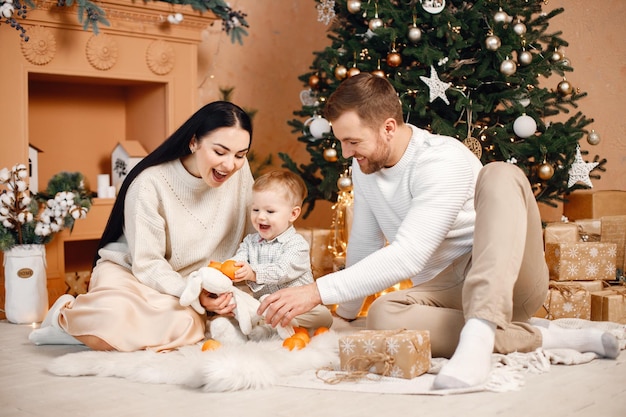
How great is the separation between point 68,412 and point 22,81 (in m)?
2.06

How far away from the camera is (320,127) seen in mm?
3471

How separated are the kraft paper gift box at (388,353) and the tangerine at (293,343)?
0.26 meters

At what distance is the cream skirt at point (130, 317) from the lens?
7.63 feet

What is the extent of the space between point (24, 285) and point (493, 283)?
2.10m

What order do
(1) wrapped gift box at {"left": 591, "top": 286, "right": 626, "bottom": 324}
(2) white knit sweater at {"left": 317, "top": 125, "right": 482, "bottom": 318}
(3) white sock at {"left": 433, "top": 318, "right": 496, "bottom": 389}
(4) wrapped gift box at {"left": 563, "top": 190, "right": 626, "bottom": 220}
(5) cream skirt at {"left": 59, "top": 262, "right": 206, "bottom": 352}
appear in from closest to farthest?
1. (3) white sock at {"left": 433, "top": 318, "right": 496, "bottom": 389}
2. (2) white knit sweater at {"left": 317, "top": 125, "right": 482, "bottom": 318}
3. (5) cream skirt at {"left": 59, "top": 262, "right": 206, "bottom": 352}
4. (1) wrapped gift box at {"left": 591, "top": 286, "right": 626, "bottom": 324}
5. (4) wrapped gift box at {"left": 563, "top": 190, "right": 626, "bottom": 220}

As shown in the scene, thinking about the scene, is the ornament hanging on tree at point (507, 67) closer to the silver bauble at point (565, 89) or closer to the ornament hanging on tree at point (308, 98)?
the silver bauble at point (565, 89)

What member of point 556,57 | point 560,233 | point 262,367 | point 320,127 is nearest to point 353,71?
point 320,127

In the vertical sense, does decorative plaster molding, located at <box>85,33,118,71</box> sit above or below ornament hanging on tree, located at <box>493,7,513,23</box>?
below

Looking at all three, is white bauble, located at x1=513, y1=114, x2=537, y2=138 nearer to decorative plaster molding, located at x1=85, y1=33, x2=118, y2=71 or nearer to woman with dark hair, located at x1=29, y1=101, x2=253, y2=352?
woman with dark hair, located at x1=29, y1=101, x2=253, y2=352

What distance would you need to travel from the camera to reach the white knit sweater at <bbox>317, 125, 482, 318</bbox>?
2.09 meters

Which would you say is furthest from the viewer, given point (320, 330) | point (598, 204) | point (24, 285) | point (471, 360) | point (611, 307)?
point (598, 204)

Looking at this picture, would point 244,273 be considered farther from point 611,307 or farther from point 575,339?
point 611,307

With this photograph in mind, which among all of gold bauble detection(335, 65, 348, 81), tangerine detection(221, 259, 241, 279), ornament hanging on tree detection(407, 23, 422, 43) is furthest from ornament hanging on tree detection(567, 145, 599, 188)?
tangerine detection(221, 259, 241, 279)

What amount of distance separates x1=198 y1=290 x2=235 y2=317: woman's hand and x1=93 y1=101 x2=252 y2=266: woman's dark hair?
19.2 inches
